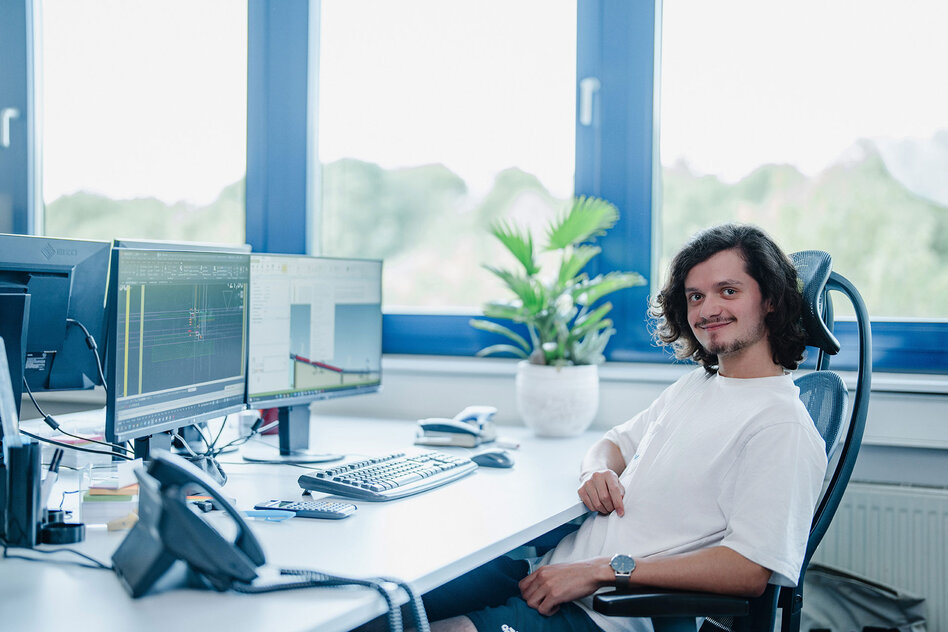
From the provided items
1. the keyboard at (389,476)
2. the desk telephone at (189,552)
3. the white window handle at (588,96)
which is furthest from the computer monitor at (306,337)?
the white window handle at (588,96)

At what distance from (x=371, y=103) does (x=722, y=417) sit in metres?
1.94

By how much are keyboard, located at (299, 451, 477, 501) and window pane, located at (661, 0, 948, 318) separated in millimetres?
1211

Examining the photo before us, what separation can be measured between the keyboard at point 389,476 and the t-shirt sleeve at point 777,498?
1.96 ft

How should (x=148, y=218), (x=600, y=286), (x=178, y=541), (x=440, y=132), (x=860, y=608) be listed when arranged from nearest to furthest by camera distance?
1. (x=178, y=541)
2. (x=860, y=608)
3. (x=600, y=286)
4. (x=440, y=132)
5. (x=148, y=218)

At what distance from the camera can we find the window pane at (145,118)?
126 inches

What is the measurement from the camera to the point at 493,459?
1.92 meters

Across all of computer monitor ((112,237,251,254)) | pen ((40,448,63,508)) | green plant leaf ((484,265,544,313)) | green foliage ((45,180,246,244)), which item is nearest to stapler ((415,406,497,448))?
green plant leaf ((484,265,544,313))

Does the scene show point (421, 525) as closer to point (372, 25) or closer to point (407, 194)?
point (407, 194)

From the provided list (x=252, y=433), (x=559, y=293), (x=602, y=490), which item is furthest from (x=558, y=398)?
(x=252, y=433)

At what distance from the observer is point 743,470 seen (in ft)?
4.61

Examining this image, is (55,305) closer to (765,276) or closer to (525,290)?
(525,290)

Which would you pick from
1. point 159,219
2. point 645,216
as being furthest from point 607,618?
point 159,219

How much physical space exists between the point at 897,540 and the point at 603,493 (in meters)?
1.04

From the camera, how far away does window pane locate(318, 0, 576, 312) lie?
9.11 feet
